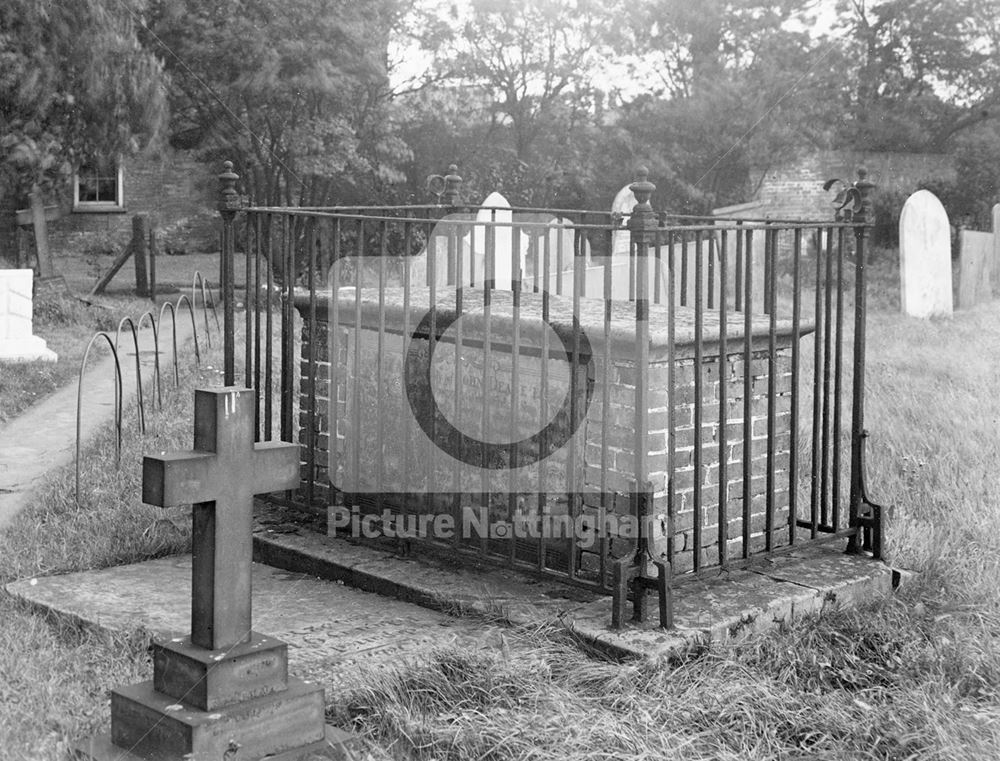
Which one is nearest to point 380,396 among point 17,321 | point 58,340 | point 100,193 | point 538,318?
point 538,318

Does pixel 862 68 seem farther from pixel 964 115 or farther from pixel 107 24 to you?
pixel 107 24

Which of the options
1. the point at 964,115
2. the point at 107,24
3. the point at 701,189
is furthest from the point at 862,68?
the point at 107,24

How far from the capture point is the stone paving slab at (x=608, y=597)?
3.84m

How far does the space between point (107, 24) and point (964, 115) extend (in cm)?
1473

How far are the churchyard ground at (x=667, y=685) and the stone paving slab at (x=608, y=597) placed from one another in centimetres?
7

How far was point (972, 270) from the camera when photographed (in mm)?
14586

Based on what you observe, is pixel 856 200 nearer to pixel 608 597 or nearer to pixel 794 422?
pixel 794 422

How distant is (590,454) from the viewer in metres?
4.31

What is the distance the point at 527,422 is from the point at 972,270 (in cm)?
1159

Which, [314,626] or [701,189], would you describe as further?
[701,189]

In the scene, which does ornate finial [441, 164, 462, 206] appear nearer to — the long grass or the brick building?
the long grass

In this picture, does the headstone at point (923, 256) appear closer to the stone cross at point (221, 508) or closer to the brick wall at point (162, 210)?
the stone cross at point (221, 508)

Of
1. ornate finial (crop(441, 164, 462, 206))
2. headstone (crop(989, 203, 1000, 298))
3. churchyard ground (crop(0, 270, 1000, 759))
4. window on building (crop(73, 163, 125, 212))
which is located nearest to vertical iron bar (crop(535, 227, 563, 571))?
churchyard ground (crop(0, 270, 1000, 759))

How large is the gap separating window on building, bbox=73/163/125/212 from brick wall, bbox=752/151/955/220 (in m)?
11.9
